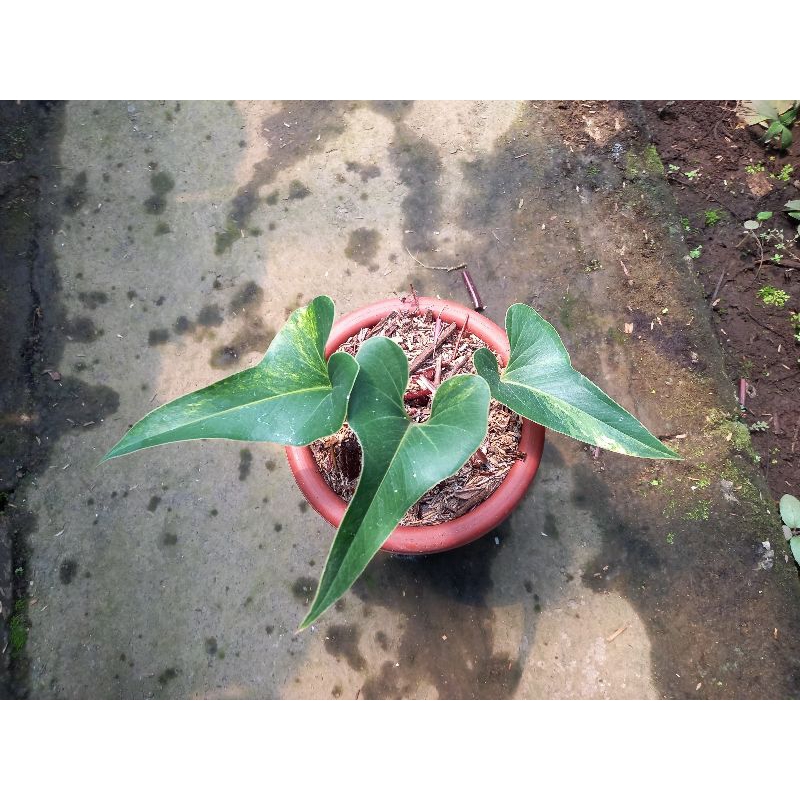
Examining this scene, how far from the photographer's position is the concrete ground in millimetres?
1601

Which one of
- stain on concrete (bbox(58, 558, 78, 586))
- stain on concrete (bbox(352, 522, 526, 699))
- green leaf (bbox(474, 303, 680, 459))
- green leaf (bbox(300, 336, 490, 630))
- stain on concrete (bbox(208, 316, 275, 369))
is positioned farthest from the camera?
stain on concrete (bbox(208, 316, 275, 369))

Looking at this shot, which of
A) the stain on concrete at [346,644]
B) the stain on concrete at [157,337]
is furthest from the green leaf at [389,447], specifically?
the stain on concrete at [157,337]

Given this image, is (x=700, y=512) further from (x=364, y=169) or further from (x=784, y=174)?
(x=364, y=169)

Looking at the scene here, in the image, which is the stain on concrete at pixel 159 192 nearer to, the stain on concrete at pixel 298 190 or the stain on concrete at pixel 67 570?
the stain on concrete at pixel 298 190

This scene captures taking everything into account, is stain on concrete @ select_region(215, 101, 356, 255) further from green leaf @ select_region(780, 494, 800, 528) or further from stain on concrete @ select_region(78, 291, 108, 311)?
green leaf @ select_region(780, 494, 800, 528)

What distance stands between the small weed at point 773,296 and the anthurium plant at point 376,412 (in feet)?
4.00

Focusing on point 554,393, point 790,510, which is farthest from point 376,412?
point 790,510

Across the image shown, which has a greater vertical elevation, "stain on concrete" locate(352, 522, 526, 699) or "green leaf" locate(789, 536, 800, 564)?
"green leaf" locate(789, 536, 800, 564)

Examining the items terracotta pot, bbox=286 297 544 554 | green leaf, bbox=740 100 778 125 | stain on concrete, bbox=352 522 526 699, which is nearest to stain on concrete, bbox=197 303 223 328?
terracotta pot, bbox=286 297 544 554

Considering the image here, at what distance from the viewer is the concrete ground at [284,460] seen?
1601 millimetres

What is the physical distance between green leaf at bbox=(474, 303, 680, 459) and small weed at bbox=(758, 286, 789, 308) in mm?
1218

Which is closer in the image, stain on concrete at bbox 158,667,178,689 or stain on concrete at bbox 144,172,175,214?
stain on concrete at bbox 158,667,178,689

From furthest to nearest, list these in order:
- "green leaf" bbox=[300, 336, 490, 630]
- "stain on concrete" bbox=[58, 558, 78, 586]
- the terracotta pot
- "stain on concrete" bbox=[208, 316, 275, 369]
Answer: "stain on concrete" bbox=[208, 316, 275, 369], "stain on concrete" bbox=[58, 558, 78, 586], the terracotta pot, "green leaf" bbox=[300, 336, 490, 630]

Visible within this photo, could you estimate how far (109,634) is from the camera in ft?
5.47
